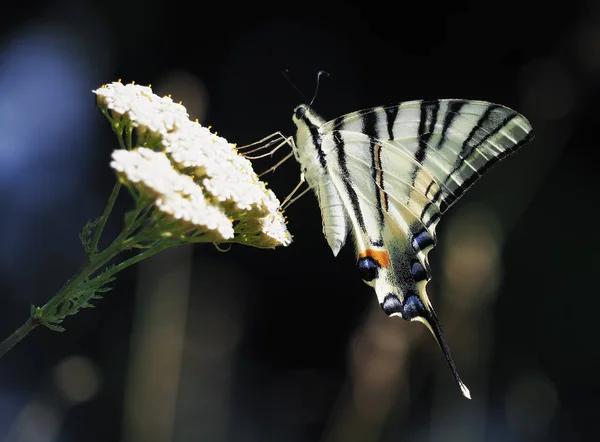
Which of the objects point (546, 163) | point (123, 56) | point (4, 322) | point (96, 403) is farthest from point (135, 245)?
point (123, 56)

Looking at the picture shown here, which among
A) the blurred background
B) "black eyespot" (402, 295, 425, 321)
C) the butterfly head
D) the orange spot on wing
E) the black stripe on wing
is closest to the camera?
the black stripe on wing

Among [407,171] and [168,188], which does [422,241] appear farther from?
[168,188]

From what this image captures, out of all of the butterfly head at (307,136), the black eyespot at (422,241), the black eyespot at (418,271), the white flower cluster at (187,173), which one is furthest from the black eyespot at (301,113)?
the black eyespot at (418,271)

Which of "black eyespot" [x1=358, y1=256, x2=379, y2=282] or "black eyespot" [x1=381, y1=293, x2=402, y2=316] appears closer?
"black eyespot" [x1=381, y1=293, x2=402, y2=316]

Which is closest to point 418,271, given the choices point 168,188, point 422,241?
point 422,241

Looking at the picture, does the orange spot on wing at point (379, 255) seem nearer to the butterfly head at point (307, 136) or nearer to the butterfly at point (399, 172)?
the butterfly at point (399, 172)

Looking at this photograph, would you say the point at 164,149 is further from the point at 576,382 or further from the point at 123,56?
the point at 576,382

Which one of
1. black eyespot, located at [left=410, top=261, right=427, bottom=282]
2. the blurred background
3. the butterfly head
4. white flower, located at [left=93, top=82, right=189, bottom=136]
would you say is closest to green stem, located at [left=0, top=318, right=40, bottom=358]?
white flower, located at [left=93, top=82, right=189, bottom=136]

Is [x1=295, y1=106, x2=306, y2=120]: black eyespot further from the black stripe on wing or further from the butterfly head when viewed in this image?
the black stripe on wing
